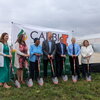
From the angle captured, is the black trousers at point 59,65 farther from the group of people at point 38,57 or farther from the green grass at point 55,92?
the green grass at point 55,92

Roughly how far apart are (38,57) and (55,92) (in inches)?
61.7

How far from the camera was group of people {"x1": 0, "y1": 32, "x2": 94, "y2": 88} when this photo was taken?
582 centimetres

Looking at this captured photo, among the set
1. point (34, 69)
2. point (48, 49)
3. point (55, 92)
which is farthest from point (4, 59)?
point (55, 92)

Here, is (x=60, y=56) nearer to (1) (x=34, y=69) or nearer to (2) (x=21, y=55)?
(1) (x=34, y=69)

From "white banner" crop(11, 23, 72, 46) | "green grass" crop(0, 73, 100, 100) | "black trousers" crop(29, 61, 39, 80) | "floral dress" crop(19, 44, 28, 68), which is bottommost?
"green grass" crop(0, 73, 100, 100)

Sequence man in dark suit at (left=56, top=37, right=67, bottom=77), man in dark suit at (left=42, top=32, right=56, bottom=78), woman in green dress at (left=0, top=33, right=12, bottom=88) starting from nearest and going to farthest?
woman in green dress at (left=0, top=33, right=12, bottom=88) < man in dark suit at (left=42, top=32, right=56, bottom=78) < man in dark suit at (left=56, top=37, right=67, bottom=77)

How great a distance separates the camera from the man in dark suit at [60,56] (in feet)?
22.4

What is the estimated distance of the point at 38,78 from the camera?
249 inches

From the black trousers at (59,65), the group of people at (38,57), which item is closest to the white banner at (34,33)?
the group of people at (38,57)

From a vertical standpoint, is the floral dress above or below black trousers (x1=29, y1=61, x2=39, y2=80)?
above

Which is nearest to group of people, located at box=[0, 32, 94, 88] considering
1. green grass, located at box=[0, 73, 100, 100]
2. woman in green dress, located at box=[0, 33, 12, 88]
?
woman in green dress, located at box=[0, 33, 12, 88]

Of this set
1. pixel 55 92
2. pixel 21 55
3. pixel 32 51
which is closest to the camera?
pixel 55 92

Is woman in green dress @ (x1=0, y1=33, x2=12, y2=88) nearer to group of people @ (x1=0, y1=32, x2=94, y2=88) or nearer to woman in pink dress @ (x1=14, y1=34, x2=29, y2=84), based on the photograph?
group of people @ (x1=0, y1=32, x2=94, y2=88)

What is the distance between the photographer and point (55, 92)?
531 cm
